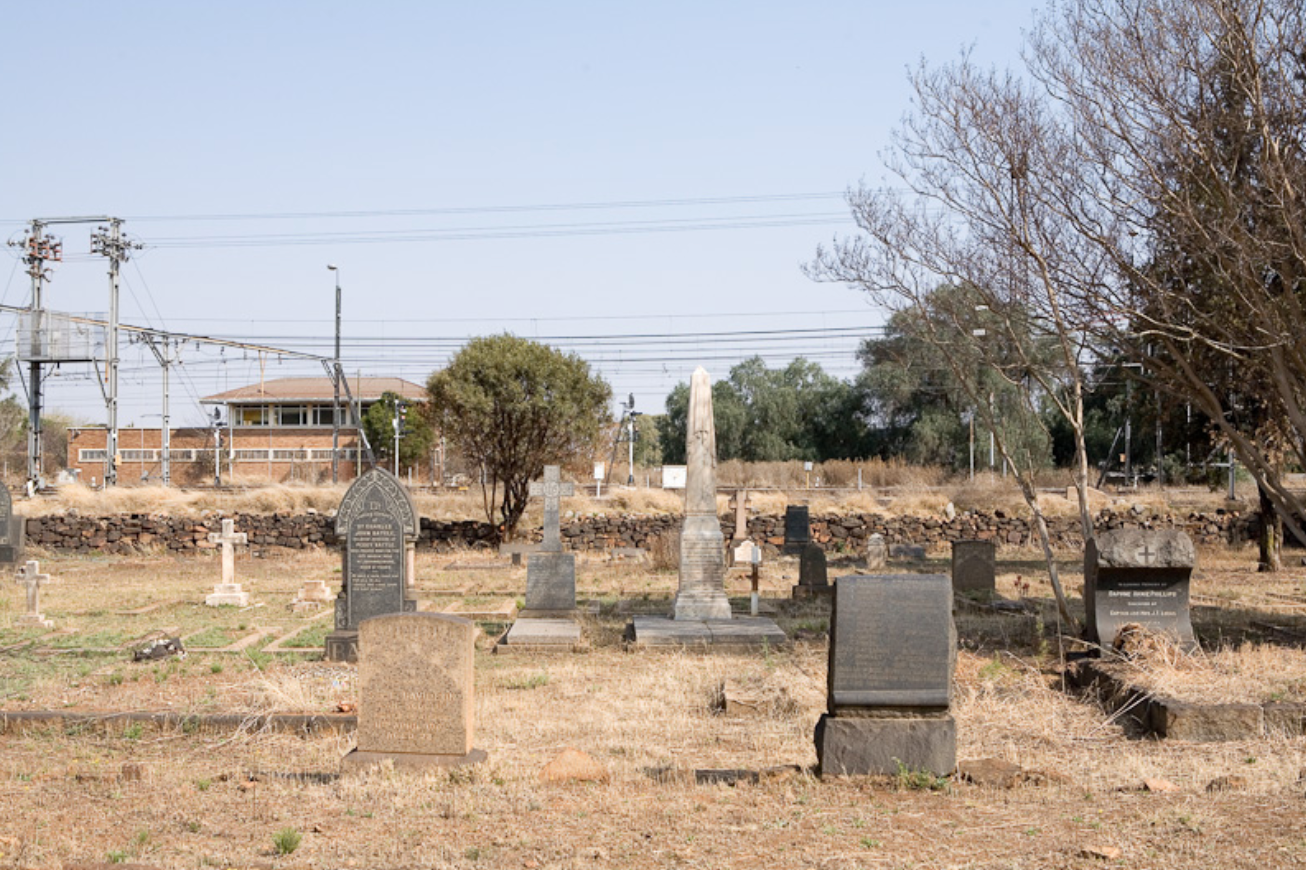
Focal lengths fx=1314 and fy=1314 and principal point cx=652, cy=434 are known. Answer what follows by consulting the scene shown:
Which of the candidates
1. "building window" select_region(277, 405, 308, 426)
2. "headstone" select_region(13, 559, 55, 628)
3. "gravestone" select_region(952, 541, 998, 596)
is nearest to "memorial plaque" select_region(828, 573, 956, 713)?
"headstone" select_region(13, 559, 55, 628)

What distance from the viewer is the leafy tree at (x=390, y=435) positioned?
62031mm

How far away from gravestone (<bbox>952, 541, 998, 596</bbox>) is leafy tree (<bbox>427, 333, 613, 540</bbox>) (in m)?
12.5

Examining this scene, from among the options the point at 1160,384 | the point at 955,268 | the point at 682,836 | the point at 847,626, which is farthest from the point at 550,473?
the point at 682,836

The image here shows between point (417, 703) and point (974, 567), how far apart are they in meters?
15.0

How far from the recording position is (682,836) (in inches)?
255

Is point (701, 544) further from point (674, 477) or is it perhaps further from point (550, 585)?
point (674, 477)

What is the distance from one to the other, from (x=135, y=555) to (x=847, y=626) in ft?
85.7

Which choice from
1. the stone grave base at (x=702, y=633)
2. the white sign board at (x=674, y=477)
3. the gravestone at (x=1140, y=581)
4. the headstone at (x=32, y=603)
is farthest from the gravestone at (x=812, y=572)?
the white sign board at (x=674, y=477)

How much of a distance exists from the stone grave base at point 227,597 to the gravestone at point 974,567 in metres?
11.1

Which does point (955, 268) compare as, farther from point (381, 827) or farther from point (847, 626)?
point (381, 827)

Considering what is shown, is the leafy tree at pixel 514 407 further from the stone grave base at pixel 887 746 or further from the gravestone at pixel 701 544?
the stone grave base at pixel 887 746

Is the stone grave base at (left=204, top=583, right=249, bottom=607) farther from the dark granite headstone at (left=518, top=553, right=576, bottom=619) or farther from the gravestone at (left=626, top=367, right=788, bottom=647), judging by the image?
the gravestone at (left=626, top=367, right=788, bottom=647)

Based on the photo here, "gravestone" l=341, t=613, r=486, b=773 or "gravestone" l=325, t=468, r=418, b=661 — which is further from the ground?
"gravestone" l=325, t=468, r=418, b=661

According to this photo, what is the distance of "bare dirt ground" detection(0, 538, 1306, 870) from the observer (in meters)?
6.23
